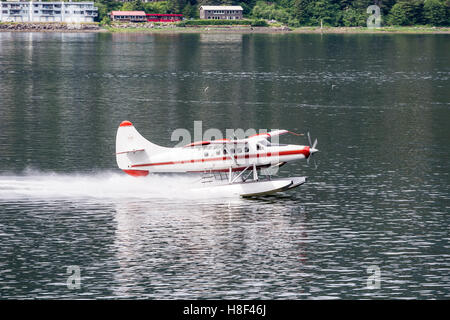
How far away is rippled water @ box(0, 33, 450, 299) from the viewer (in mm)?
38531

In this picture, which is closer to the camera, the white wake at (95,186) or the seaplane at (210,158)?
the seaplane at (210,158)

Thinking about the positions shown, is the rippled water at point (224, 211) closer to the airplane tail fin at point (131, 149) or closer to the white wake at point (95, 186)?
the white wake at point (95, 186)

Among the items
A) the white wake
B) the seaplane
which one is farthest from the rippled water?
the seaplane

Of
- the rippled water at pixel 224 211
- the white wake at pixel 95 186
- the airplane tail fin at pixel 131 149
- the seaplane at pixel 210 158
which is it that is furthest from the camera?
the white wake at pixel 95 186

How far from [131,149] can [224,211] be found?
8.11m

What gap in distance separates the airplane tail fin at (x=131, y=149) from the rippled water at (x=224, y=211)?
236cm

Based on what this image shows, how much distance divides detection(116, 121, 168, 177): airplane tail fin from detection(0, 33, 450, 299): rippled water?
92.8 inches

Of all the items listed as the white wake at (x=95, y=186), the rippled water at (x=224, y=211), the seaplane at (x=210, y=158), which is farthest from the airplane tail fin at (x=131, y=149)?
the rippled water at (x=224, y=211)

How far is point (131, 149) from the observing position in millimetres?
52312

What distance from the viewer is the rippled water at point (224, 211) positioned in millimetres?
38531

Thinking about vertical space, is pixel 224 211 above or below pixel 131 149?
below

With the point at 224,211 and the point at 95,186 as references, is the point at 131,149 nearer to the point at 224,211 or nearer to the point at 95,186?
the point at 95,186

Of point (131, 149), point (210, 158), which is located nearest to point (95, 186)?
point (131, 149)

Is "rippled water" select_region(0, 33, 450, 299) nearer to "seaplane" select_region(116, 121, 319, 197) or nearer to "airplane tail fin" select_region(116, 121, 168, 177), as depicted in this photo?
"seaplane" select_region(116, 121, 319, 197)
